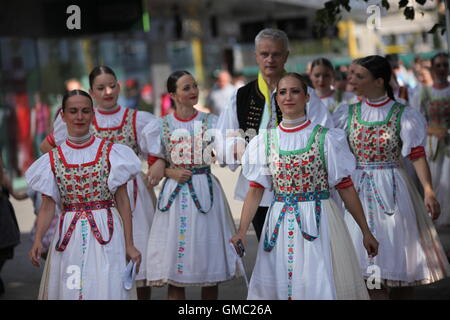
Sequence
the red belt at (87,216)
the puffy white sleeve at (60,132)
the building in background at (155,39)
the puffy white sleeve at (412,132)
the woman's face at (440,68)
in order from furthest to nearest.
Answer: the building in background at (155,39) < the woman's face at (440,68) < the puffy white sleeve at (60,132) < the puffy white sleeve at (412,132) < the red belt at (87,216)

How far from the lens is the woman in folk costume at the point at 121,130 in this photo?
633 cm

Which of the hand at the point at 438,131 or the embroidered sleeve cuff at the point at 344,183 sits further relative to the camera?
the hand at the point at 438,131

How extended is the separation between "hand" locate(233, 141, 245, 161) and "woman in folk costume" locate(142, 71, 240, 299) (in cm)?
51

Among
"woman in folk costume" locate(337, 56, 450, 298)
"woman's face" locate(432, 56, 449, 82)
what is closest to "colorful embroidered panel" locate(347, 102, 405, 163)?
"woman in folk costume" locate(337, 56, 450, 298)

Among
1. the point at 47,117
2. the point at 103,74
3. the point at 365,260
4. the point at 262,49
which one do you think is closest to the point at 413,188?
the point at 365,260

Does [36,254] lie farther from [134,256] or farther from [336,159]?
[336,159]

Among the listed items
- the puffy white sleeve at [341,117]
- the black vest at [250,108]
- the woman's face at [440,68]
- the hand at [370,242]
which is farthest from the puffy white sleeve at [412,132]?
the woman's face at [440,68]

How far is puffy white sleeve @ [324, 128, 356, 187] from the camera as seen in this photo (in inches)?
181

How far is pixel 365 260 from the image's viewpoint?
5.84 meters

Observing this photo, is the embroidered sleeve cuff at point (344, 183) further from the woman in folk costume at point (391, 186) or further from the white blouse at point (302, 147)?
the woman in folk costume at point (391, 186)

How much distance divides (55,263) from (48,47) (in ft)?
37.2

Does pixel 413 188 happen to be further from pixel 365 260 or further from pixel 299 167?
pixel 299 167

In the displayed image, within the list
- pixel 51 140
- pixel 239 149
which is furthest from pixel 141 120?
pixel 239 149

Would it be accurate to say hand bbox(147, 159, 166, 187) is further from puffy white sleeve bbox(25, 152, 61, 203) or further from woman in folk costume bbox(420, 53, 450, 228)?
woman in folk costume bbox(420, 53, 450, 228)
